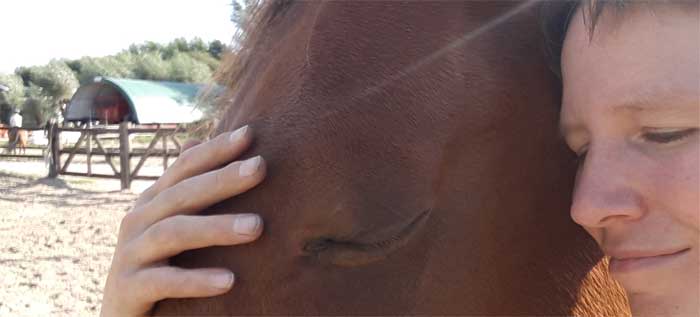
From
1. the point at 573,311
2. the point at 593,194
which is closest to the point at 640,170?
the point at 593,194

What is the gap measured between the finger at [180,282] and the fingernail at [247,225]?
70mm

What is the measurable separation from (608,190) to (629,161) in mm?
50

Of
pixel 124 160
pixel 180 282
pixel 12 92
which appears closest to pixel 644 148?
pixel 180 282

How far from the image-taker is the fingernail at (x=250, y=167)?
891 millimetres

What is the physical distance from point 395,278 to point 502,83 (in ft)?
1.12

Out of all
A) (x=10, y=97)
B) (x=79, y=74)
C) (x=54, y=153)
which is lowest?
(x=10, y=97)

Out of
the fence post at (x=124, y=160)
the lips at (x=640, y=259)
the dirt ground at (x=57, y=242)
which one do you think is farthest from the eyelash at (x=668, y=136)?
the fence post at (x=124, y=160)

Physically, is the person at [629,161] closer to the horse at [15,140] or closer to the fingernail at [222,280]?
the fingernail at [222,280]

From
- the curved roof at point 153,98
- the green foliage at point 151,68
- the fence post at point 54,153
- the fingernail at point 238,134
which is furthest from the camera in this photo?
the green foliage at point 151,68

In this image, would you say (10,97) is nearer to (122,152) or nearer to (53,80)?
(53,80)

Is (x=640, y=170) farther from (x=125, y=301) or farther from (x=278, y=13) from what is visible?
(x=125, y=301)

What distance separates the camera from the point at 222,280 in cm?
89

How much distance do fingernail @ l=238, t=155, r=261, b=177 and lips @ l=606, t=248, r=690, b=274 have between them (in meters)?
0.54

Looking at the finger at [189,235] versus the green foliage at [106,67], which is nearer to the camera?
the finger at [189,235]
